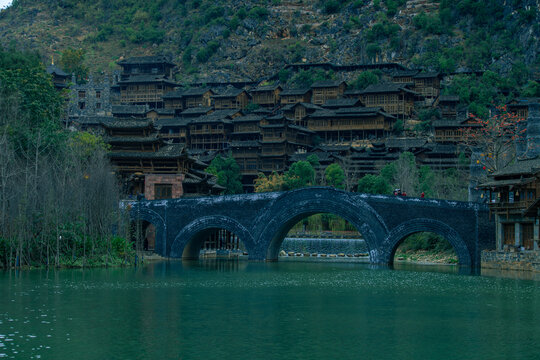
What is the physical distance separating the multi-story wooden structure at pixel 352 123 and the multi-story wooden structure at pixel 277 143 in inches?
89.9

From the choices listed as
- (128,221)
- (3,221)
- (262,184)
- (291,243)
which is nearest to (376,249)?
(128,221)

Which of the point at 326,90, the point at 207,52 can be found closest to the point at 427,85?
the point at 326,90

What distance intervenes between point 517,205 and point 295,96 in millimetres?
57706

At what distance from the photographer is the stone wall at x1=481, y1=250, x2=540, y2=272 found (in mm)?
38750

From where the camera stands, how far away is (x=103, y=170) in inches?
1827

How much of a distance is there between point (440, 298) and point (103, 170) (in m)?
23.6

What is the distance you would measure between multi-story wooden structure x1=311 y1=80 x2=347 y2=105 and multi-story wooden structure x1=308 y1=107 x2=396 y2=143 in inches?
211

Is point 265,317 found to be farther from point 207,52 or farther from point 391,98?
point 207,52

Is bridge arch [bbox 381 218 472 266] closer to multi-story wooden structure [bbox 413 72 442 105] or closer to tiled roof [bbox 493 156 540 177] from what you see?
tiled roof [bbox 493 156 540 177]

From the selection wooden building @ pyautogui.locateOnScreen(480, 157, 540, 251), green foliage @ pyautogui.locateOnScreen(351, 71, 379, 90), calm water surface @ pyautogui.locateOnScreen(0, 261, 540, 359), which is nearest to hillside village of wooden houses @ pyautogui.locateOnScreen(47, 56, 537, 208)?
green foliage @ pyautogui.locateOnScreen(351, 71, 379, 90)

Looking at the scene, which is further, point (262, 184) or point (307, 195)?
point (262, 184)

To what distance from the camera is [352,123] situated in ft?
291

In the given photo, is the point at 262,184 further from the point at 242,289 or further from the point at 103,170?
the point at 242,289

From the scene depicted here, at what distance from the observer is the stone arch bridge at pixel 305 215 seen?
140 ft
